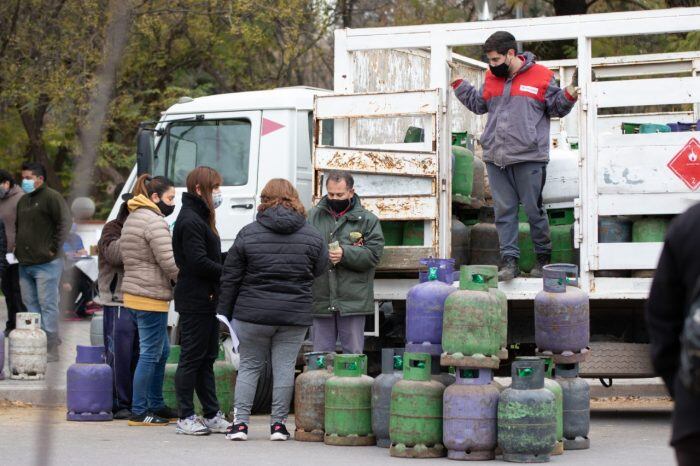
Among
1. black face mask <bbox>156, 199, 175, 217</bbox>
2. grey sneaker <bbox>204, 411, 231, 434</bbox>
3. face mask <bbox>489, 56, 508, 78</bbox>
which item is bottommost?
grey sneaker <bbox>204, 411, 231, 434</bbox>

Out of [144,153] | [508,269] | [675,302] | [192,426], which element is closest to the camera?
[675,302]

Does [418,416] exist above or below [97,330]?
below

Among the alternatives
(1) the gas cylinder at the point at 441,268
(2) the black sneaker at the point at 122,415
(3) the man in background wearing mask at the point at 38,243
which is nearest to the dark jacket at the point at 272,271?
(1) the gas cylinder at the point at 441,268

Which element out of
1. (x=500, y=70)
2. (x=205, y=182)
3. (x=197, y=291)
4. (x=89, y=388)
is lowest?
(x=89, y=388)

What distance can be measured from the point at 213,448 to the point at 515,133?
3.00 metres

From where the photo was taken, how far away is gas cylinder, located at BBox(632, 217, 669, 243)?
9141 millimetres

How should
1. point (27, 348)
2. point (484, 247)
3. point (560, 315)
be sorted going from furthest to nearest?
point (27, 348), point (484, 247), point (560, 315)

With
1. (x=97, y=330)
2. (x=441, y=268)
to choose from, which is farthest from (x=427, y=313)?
(x=97, y=330)

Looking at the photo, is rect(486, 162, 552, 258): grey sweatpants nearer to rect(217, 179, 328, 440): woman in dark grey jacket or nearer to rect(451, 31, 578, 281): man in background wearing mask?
rect(451, 31, 578, 281): man in background wearing mask

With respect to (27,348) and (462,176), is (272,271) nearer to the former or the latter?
(462,176)

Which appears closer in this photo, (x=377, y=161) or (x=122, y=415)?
(x=377, y=161)

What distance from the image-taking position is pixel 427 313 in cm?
847

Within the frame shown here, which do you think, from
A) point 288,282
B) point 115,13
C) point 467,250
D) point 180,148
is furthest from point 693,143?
point 115,13

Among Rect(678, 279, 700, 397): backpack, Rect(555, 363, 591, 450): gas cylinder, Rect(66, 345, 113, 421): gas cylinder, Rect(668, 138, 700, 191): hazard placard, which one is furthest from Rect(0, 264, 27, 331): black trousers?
Rect(678, 279, 700, 397): backpack
